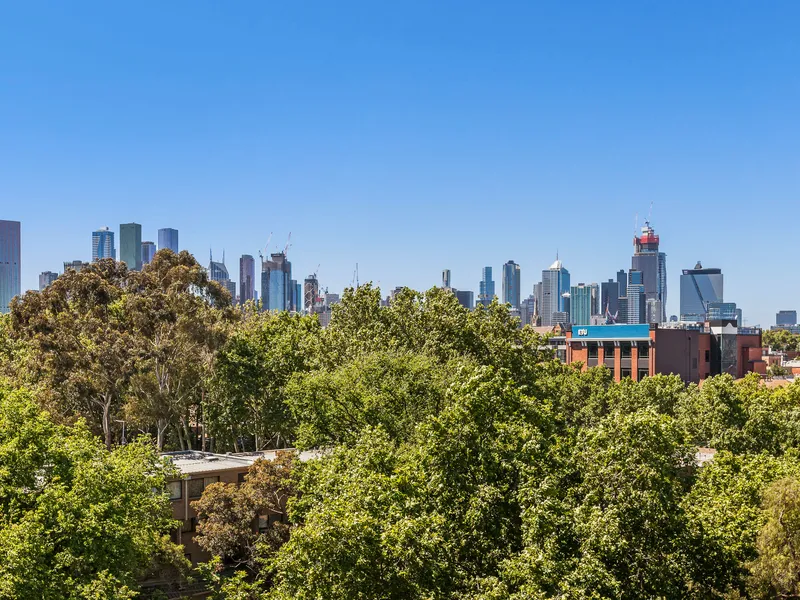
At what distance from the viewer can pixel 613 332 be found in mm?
110062

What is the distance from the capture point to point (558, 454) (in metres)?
24.7

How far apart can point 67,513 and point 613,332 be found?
9345 cm

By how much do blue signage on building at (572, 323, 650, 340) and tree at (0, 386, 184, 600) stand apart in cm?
8616

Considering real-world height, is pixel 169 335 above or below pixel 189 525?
above

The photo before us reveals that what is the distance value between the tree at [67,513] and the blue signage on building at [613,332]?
86159 millimetres

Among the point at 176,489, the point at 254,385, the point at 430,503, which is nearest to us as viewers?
the point at 430,503

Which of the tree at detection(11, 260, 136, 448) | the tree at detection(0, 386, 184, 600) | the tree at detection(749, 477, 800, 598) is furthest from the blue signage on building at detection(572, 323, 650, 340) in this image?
the tree at detection(0, 386, 184, 600)

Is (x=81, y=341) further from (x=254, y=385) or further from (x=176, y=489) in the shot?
(x=176, y=489)

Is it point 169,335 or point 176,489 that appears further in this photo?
point 169,335

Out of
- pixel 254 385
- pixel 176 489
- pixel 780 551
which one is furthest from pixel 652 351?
pixel 780 551

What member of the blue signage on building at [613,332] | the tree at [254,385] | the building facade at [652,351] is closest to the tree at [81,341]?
the tree at [254,385]

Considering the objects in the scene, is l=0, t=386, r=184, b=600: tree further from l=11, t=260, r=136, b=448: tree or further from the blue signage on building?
the blue signage on building

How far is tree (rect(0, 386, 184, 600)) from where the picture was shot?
75.8ft

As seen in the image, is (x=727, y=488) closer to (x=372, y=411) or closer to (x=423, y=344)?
(x=372, y=411)
